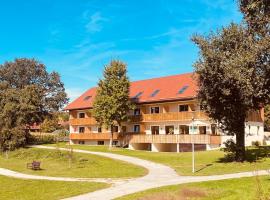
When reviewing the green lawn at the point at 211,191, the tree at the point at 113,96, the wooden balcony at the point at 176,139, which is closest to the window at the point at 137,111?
the wooden balcony at the point at 176,139

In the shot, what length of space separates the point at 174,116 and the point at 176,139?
3.17 meters

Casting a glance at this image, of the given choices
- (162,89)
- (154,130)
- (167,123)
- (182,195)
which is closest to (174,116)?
(167,123)

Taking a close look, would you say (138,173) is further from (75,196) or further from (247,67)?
(247,67)

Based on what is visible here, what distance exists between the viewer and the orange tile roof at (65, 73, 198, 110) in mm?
49334

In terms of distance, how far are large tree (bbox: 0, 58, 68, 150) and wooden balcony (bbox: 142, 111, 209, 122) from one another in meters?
17.6

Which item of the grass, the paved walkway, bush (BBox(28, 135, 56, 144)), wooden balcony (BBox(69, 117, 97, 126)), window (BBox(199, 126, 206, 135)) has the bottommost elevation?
the grass

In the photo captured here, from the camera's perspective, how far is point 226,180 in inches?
830

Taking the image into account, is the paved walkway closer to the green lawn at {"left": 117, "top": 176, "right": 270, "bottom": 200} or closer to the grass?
the grass

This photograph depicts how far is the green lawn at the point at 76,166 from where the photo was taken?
2858 cm

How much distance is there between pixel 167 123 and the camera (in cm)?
5066

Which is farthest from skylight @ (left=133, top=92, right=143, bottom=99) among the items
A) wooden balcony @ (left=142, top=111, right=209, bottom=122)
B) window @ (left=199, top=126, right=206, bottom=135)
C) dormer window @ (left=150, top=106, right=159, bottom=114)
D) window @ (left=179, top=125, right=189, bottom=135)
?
window @ (left=199, top=126, right=206, bottom=135)

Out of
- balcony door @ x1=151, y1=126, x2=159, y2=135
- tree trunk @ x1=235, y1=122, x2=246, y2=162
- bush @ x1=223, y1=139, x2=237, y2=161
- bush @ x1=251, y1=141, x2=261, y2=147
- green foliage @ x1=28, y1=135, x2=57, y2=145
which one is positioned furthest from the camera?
green foliage @ x1=28, y1=135, x2=57, y2=145

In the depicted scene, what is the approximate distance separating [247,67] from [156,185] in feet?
33.7

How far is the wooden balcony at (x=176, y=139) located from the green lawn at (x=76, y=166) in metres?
11.3
